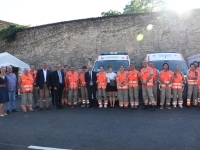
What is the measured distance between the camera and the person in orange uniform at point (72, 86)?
10.2 meters

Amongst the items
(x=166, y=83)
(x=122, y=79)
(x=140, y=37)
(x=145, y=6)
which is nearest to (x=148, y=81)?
(x=166, y=83)

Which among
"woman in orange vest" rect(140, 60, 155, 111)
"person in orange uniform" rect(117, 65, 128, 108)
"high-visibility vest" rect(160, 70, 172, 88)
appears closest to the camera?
"woman in orange vest" rect(140, 60, 155, 111)

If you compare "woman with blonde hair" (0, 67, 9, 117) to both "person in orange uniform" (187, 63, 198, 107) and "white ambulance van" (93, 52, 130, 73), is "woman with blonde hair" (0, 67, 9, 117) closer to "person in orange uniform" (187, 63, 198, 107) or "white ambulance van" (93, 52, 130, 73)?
"white ambulance van" (93, 52, 130, 73)

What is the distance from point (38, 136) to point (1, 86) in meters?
3.65

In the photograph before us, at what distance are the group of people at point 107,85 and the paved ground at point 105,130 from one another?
958 millimetres

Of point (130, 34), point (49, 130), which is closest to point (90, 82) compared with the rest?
point (49, 130)

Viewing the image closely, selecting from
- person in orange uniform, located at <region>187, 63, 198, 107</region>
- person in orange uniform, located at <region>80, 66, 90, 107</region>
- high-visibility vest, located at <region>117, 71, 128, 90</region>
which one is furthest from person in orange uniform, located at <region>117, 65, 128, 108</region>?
person in orange uniform, located at <region>187, 63, 198, 107</region>

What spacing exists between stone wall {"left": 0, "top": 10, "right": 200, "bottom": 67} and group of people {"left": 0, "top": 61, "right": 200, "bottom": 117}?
Answer: 28.2 feet

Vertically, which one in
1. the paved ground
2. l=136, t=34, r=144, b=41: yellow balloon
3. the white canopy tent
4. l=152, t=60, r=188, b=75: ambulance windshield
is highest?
l=136, t=34, r=144, b=41: yellow balloon

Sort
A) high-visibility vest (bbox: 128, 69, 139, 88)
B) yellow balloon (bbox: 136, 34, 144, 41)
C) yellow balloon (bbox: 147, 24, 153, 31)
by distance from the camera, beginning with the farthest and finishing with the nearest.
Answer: yellow balloon (bbox: 136, 34, 144, 41)
yellow balloon (bbox: 147, 24, 153, 31)
high-visibility vest (bbox: 128, 69, 139, 88)

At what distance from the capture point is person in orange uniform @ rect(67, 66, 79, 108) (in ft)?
33.3

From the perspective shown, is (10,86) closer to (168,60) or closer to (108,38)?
(168,60)

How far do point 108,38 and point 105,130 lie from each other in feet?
45.8

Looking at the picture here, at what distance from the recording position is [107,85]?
31.7 ft
